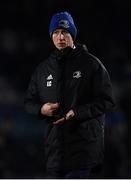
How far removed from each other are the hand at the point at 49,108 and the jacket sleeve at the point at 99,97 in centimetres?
15

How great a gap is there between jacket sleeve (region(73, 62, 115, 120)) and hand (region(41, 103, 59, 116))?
Answer: 0.15 metres

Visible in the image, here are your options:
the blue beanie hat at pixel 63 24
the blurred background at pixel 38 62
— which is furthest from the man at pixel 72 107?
the blurred background at pixel 38 62

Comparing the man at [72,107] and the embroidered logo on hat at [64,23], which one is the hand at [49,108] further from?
the embroidered logo on hat at [64,23]

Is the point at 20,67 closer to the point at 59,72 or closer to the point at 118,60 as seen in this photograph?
the point at 118,60

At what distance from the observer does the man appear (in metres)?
3.72

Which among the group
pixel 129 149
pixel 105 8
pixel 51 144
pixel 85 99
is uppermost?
pixel 105 8

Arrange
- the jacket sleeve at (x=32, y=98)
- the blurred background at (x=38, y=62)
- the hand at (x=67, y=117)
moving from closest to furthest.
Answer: the hand at (x=67, y=117) < the jacket sleeve at (x=32, y=98) < the blurred background at (x=38, y=62)

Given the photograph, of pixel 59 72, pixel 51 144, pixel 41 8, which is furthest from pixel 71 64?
pixel 41 8

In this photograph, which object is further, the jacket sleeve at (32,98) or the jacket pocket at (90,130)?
the jacket sleeve at (32,98)

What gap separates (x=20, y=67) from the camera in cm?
1017

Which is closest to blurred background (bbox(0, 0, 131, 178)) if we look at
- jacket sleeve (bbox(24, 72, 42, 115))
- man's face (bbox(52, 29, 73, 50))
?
jacket sleeve (bbox(24, 72, 42, 115))

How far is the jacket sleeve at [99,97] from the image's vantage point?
12.2ft

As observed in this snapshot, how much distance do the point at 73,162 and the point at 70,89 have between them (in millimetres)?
459

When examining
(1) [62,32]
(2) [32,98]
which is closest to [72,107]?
(2) [32,98]
